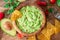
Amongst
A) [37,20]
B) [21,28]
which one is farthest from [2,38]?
[37,20]

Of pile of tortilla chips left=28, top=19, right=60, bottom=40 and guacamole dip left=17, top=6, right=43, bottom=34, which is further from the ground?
guacamole dip left=17, top=6, right=43, bottom=34

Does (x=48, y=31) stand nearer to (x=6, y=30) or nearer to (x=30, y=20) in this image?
(x=30, y=20)

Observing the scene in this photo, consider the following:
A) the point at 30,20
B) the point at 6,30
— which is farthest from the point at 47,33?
the point at 6,30

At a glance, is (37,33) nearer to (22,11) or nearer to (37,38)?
(37,38)

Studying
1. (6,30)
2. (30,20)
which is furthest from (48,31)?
(6,30)

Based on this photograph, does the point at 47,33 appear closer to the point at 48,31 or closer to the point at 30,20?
the point at 48,31

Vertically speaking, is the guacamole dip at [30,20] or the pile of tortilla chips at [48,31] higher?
the guacamole dip at [30,20]

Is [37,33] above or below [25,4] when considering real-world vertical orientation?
below
